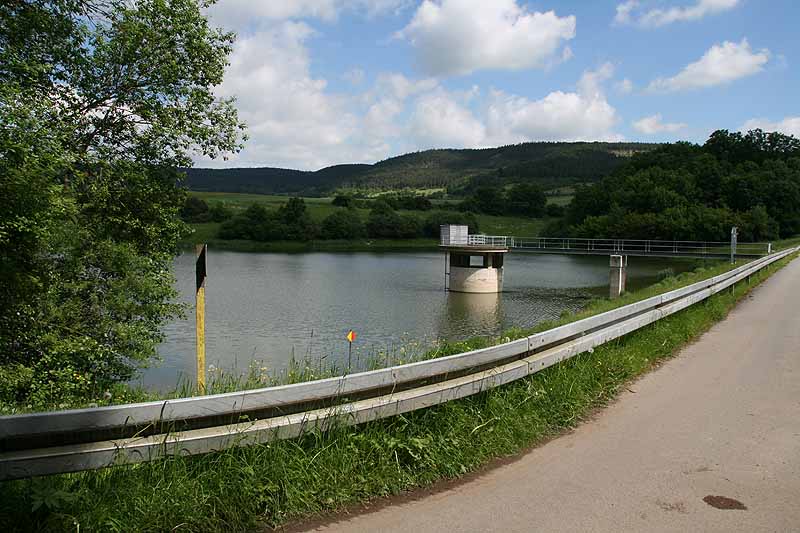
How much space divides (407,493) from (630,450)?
202 cm

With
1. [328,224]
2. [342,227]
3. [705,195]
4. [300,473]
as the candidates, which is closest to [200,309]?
[300,473]

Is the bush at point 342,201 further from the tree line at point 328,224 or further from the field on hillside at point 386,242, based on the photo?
the tree line at point 328,224

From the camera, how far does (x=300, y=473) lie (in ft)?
13.0

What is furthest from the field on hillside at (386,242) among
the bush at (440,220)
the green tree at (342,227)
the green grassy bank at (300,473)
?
the green grassy bank at (300,473)

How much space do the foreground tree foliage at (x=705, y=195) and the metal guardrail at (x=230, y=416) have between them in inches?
3634

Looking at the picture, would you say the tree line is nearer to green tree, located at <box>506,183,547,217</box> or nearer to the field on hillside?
the field on hillside

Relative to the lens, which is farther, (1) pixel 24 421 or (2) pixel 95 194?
(2) pixel 95 194

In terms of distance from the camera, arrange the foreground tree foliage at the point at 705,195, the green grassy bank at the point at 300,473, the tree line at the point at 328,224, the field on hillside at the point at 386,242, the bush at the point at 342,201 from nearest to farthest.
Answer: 1. the green grassy bank at the point at 300,473
2. the foreground tree foliage at the point at 705,195
3. the field on hillside at the point at 386,242
4. the tree line at the point at 328,224
5. the bush at the point at 342,201

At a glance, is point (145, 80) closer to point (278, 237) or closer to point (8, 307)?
point (8, 307)

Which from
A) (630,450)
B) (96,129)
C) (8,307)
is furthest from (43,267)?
(630,450)

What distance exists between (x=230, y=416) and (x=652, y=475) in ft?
9.72

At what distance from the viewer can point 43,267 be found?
1091cm

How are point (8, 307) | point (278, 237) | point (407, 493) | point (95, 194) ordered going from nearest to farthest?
point (407, 493) → point (8, 307) → point (95, 194) → point (278, 237)

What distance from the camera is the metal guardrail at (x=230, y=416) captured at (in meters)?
3.14
